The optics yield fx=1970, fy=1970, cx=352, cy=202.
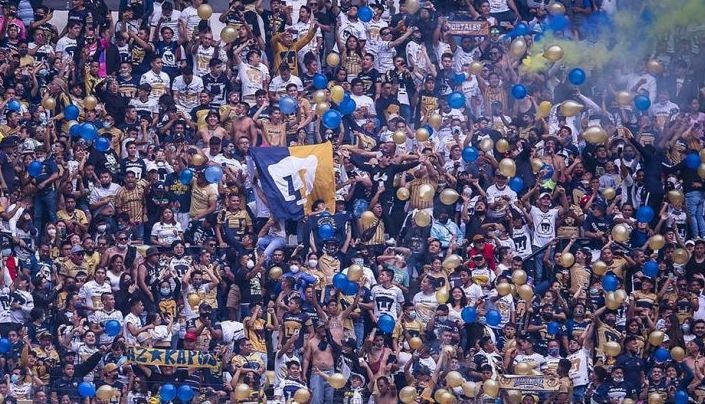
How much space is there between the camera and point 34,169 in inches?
778

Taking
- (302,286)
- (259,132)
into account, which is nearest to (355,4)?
(259,132)

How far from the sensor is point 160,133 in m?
20.7

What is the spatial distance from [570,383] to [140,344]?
167 inches

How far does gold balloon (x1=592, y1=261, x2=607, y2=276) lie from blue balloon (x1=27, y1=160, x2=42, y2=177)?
5791 millimetres

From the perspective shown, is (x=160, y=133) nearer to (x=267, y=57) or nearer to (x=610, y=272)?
(x=267, y=57)

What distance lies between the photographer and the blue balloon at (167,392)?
18.6 m

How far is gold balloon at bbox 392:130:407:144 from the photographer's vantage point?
20719mm

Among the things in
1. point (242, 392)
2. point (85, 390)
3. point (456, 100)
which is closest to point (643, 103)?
point (456, 100)

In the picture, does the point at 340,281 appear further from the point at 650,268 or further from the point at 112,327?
the point at 650,268

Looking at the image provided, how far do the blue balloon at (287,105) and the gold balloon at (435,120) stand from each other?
4.78ft

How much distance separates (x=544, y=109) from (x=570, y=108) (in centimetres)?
28

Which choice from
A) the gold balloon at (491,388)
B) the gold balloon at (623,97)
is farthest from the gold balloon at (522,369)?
the gold balloon at (623,97)

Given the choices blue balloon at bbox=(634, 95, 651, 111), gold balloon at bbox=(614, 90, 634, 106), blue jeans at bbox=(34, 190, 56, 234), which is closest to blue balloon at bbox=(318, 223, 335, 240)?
blue jeans at bbox=(34, 190, 56, 234)

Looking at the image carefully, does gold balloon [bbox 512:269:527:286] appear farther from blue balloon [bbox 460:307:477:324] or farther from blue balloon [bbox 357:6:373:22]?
blue balloon [bbox 357:6:373:22]
